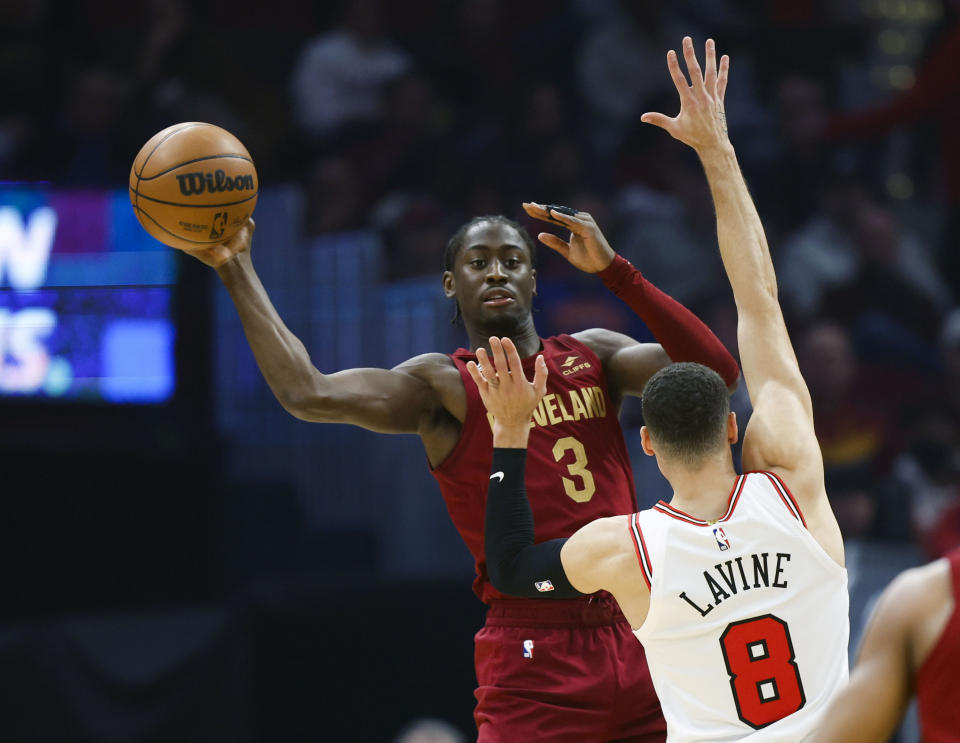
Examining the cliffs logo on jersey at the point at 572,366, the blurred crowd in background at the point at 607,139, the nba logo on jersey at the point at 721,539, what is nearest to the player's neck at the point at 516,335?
the cliffs logo on jersey at the point at 572,366

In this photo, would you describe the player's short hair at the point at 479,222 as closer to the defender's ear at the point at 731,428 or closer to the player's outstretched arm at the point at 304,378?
the player's outstretched arm at the point at 304,378

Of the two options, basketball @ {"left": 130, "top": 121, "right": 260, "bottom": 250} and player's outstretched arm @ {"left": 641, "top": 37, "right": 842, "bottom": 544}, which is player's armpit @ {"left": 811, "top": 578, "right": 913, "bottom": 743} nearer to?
player's outstretched arm @ {"left": 641, "top": 37, "right": 842, "bottom": 544}

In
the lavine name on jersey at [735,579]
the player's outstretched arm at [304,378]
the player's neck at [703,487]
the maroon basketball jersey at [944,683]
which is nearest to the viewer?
the maroon basketball jersey at [944,683]

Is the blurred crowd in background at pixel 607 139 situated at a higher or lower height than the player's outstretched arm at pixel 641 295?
higher

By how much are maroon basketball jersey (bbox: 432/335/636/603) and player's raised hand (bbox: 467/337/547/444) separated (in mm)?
618

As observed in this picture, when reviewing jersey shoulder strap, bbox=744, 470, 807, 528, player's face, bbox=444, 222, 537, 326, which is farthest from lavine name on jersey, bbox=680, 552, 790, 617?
player's face, bbox=444, 222, 537, 326

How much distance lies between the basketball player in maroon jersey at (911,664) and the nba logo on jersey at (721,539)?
101 cm

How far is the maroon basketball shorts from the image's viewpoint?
12.2ft

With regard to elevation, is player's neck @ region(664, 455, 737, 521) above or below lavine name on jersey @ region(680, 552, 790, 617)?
above

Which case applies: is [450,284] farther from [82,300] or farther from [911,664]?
[82,300]

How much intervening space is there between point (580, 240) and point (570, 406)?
555 millimetres

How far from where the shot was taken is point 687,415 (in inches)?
118

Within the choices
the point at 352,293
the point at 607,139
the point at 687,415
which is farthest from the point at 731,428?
the point at 607,139

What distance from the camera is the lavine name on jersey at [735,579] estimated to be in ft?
9.31
